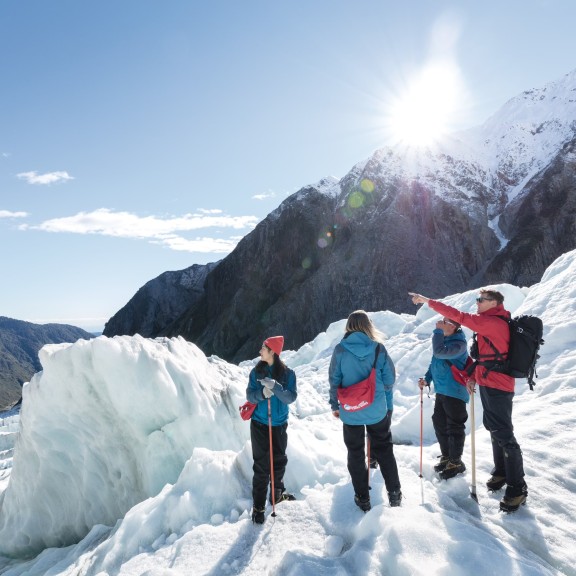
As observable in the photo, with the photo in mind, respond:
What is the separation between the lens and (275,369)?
15.3ft

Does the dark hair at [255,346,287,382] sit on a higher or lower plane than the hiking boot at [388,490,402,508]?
higher

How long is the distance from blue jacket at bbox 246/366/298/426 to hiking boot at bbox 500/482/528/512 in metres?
2.39

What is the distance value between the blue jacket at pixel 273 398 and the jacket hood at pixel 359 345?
0.83 meters

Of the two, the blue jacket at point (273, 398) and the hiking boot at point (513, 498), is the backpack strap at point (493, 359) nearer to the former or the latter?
the hiking boot at point (513, 498)

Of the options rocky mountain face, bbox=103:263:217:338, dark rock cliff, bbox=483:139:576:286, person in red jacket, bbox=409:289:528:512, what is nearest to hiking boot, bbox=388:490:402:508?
person in red jacket, bbox=409:289:528:512

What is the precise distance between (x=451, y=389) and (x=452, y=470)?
0.99 metres

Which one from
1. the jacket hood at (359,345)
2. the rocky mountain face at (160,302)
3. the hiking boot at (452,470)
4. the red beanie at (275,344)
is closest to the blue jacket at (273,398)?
the red beanie at (275,344)

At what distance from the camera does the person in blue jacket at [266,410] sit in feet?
14.7

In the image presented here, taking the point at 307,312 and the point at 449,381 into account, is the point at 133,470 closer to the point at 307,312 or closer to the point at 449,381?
the point at 449,381

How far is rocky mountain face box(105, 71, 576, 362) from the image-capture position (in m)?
62.4

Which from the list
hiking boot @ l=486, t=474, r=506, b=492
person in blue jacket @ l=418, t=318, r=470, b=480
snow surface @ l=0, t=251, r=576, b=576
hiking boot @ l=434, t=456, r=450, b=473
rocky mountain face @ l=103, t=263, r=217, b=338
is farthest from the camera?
rocky mountain face @ l=103, t=263, r=217, b=338

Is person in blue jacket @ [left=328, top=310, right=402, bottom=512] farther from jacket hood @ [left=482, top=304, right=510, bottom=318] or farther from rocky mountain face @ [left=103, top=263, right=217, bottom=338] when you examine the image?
rocky mountain face @ [left=103, top=263, right=217, bottom=338]

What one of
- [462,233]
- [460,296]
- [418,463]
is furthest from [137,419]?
[462,233]

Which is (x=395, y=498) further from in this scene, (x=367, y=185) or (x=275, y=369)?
(x=367, y=185)
